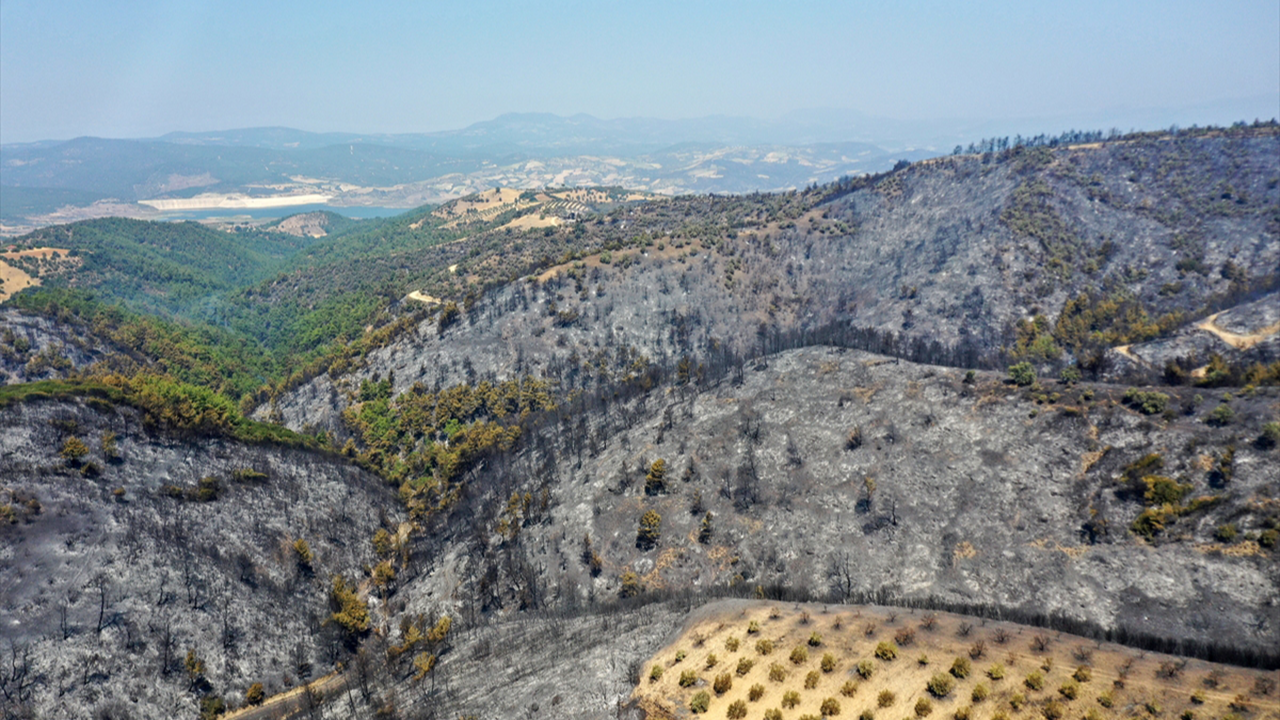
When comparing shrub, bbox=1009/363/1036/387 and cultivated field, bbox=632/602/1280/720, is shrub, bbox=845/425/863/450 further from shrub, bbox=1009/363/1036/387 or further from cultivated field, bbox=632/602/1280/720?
cultivated field, bbox=632/602/1280/720

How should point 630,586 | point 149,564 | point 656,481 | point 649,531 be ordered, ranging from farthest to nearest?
point 656,481, point 649,531, point 630,586, point 149,564

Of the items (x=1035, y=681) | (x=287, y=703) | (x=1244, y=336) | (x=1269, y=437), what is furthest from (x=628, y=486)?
(x=1244, y=336)

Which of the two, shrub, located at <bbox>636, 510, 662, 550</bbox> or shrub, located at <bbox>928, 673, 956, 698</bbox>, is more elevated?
shrub, located at <bbox>928, 673, 956, 698</bbox>

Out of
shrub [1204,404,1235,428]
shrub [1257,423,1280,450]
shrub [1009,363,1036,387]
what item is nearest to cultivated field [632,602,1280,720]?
shrub [1257,423,1280,450]

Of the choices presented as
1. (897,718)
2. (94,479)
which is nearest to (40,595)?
(94,479)

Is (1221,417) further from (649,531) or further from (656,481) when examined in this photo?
(649,531)

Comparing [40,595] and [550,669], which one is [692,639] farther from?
[40,595]
